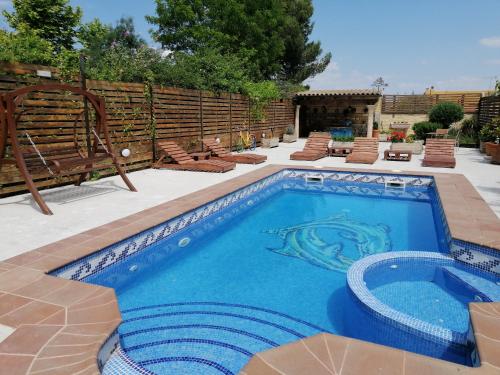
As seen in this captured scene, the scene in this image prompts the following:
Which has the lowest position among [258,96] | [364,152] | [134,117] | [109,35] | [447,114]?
[364,152]

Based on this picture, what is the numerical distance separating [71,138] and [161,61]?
4.60 meters

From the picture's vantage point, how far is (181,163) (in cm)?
1028

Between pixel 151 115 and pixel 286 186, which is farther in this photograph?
pixel 151 115

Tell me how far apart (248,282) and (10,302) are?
2380 millimetres

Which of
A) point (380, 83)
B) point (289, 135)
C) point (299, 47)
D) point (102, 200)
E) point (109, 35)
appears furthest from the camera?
point (109, 35)

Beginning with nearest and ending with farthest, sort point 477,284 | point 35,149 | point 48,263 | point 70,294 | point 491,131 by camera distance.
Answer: point 70,294 < point 48,263 < point 477,284 < point 35,149 < point 491,131

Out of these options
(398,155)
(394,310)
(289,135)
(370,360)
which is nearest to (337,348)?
(370,360)

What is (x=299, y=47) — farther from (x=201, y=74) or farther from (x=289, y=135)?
(x=201, y=74)

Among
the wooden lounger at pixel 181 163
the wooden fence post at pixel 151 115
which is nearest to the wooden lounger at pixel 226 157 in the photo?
the wooden lounger at pixel 181 163

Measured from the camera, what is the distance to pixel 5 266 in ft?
12.3

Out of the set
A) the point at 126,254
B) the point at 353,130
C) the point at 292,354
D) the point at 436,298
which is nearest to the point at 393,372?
the point at 292,354

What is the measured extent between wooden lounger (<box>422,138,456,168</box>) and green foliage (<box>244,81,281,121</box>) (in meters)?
7.17

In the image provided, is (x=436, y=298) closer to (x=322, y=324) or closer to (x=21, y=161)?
(x=322, y=324)

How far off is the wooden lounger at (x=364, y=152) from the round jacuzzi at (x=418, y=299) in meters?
7.24
